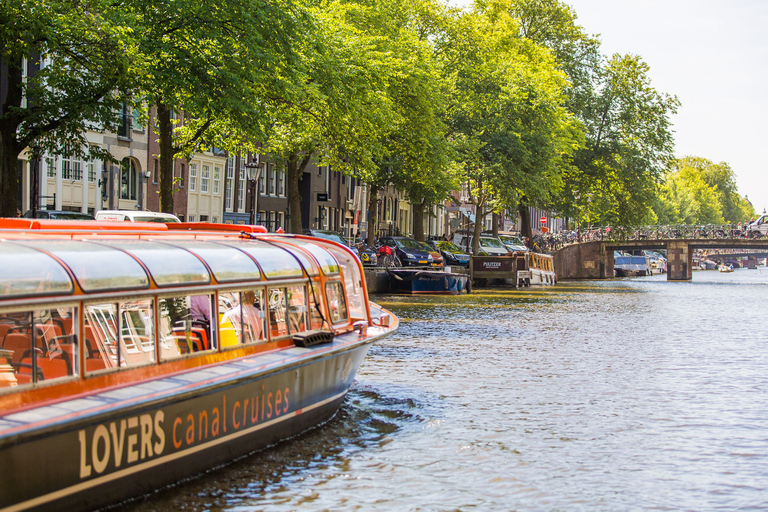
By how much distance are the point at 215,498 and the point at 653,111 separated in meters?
59.9

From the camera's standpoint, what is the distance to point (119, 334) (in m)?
8.15

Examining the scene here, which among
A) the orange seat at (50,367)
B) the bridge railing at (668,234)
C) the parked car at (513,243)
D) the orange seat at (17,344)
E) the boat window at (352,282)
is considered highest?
the bridge railing at (668,234)

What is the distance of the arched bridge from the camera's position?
75356 mm

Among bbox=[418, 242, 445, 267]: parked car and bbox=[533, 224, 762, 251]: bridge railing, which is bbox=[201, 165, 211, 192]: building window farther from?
bbox=[533, 224, 762, 251]: bridge railing

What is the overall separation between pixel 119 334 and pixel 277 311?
2.72 meters

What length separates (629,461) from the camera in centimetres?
1055

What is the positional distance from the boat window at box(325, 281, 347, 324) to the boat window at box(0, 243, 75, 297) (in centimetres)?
481

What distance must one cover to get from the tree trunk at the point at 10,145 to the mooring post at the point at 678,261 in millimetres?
64121

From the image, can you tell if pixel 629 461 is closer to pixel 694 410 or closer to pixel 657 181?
pixel 694 410

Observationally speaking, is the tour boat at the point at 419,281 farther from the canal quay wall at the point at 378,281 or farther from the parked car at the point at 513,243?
the parked car at the point at 513,243

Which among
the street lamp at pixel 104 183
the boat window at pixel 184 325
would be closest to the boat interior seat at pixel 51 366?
the boat window at pixel 184 325

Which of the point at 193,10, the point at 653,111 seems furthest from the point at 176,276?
the point at 653,111

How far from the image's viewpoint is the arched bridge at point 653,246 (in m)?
75.4

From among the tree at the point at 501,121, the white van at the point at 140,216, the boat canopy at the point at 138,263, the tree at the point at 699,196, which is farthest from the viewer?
the tree at the point at 699,196
